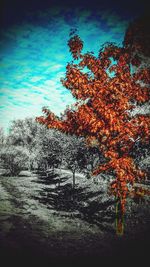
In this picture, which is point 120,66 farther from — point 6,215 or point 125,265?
point 6,215

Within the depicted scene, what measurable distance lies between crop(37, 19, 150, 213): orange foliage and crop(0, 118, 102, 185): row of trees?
477 centimetres

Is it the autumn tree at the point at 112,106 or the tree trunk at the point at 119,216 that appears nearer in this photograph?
the autumn tree at the point at 112,106

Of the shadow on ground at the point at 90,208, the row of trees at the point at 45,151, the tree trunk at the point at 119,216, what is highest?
the row of trees at the point at 45,151

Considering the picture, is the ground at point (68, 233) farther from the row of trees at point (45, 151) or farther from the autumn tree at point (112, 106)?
the row of trees at point (45, 151)

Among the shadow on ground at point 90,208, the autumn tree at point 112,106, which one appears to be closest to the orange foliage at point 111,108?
the autumn tree at point 112,106

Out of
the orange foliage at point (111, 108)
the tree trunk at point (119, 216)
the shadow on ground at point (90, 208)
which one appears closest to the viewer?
the orange foliage at point (111, 108)

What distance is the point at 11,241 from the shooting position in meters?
7.53

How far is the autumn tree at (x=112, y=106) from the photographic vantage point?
618 centimetres

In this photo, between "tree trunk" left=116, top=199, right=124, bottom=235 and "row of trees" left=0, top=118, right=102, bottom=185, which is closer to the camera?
"tree trunk" left=116, top=199, right=124, bottom=235

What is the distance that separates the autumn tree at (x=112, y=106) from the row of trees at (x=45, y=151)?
480cm

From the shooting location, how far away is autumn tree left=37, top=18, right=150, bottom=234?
618 centimetres

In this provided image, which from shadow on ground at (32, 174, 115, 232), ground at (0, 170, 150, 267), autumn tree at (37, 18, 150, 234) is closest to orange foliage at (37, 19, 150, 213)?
autumn tree at (37, 18, 150, 234)

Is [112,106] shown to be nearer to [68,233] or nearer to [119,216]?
[119,216]

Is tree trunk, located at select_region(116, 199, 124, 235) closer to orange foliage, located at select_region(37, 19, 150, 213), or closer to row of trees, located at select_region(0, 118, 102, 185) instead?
orange foliage, located at select_region(37, 19, 150, 213)
